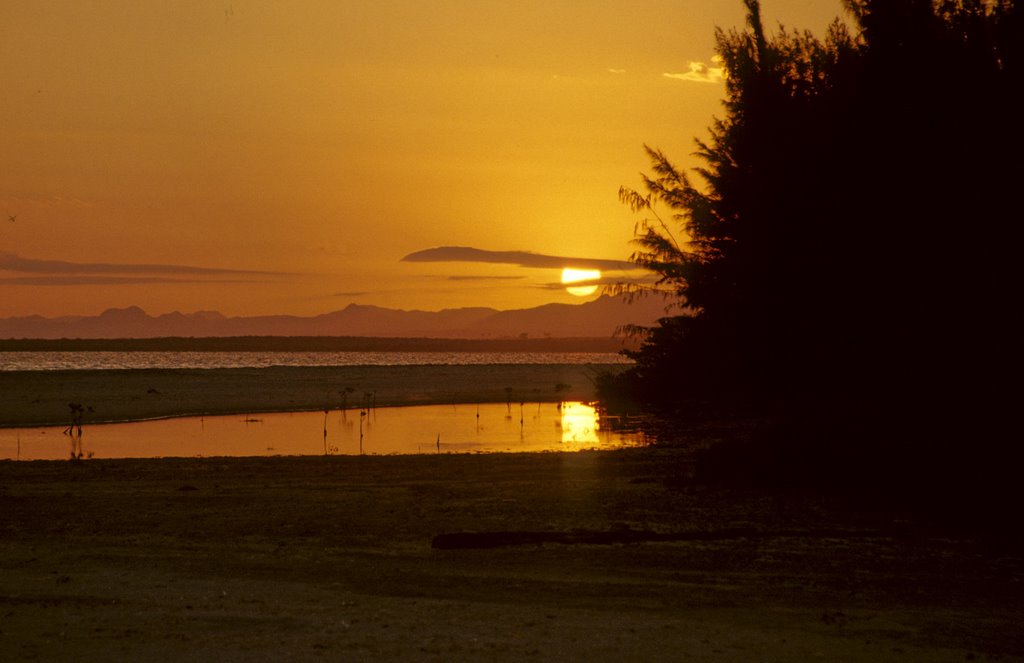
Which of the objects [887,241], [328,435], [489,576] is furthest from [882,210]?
[328,435]

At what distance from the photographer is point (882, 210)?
1717cm

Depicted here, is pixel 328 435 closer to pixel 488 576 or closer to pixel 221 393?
pixel 488 576

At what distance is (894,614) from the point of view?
1076 cm

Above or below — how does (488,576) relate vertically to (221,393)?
below

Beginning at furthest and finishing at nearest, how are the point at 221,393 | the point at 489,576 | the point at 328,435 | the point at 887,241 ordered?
1. the point at 221,393
2. the point at 328,435
3. the point at 887,241
4. the point at 489,576

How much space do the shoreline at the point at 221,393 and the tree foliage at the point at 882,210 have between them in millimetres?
22592

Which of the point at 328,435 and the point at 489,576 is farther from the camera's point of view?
the point at 328,435

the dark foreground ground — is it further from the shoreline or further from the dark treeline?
the shoreline

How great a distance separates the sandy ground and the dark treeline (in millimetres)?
1926

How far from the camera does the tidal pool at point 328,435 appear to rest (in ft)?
107

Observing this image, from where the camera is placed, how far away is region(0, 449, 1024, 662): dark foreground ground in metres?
9.59

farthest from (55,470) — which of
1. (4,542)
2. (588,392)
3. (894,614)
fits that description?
(588,392)

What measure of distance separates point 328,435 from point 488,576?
88.2ft

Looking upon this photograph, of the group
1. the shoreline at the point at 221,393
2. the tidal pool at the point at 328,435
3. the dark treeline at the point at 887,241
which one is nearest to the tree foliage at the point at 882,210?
the dark treeline at the point at 887,241
